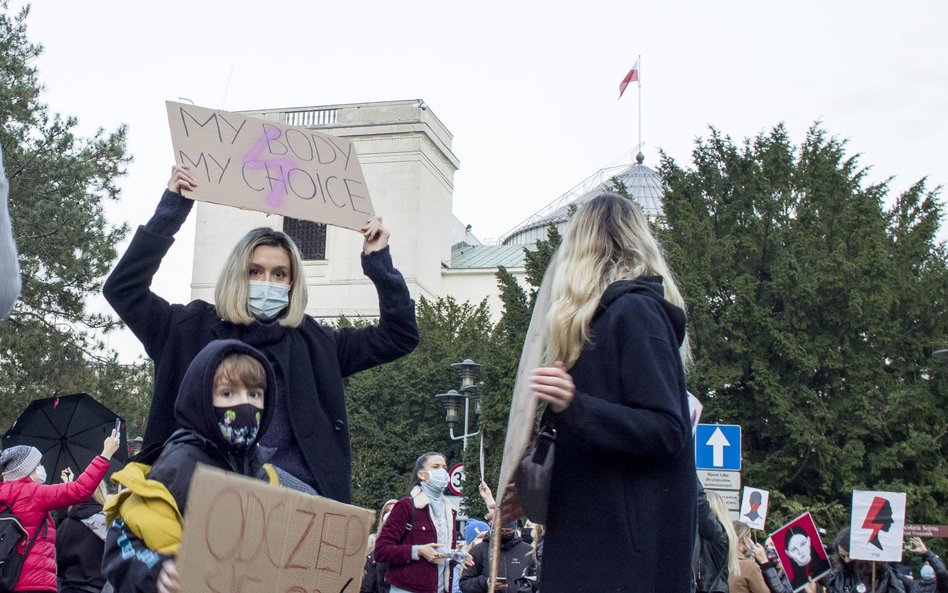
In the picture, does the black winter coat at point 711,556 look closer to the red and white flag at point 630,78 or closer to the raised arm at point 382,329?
the raised arm at point 382,329

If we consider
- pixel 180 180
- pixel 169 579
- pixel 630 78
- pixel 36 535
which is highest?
pixel 630 78

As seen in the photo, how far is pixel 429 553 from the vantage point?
1061 centimetres

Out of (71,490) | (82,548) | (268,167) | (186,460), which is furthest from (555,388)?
(82,548)

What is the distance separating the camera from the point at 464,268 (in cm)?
6272

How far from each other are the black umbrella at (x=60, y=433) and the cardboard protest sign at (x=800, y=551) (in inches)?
294

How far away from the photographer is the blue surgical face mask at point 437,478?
36.1 feet

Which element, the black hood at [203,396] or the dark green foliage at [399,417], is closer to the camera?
the black hood at [203,396]

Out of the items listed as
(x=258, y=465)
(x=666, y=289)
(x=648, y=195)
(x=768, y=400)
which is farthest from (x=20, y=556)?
(x=648, y=195)

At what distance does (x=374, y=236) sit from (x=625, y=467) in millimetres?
2001

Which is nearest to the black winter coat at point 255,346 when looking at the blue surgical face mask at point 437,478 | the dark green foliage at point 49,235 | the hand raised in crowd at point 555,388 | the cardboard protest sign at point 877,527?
the hand raised in crowd at point 555,388

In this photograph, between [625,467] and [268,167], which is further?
[268,167]

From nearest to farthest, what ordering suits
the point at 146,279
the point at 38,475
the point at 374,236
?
the point at 146,279 < the point at 374,236 < the point at 38,475

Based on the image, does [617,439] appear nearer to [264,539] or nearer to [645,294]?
[645,294]

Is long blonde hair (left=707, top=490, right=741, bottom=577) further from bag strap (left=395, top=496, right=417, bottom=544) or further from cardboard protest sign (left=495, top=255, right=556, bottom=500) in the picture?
cardboard protest sign (left=495, top=255, right=556, bottom=500)
